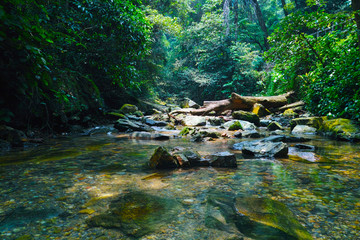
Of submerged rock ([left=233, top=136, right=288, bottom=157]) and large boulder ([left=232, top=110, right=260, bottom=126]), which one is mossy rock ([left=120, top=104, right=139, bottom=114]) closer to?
large boulder ([left=232, top=110, right=260, bottom=126])

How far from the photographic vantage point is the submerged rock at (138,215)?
1.25 metres

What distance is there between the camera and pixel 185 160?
9.37 ft

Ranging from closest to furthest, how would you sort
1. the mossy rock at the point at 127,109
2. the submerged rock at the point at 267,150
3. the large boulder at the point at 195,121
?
the submerged rock at the point at 267,150 < the large boulder at the point at 195,121 < the mossy rock at the point at 127,109

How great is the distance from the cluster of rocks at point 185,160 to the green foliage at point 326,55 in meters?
4.38

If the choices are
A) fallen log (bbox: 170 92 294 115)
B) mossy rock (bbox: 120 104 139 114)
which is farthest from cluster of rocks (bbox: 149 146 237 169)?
fallen log (bbox: 170 92 294 115)

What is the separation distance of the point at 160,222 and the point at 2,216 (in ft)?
3.59

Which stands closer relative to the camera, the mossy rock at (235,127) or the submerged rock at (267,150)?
the submerged rock at (267,150)

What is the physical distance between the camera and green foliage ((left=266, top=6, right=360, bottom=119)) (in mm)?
5469

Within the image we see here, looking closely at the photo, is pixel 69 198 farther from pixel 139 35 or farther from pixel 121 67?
pixel 139 35

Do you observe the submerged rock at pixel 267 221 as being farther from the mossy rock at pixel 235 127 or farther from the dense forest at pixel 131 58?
the mossy rock at pixel 235 127

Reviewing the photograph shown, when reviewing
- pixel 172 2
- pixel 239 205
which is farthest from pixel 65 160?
pixel 172 2

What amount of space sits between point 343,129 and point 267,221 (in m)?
5.32

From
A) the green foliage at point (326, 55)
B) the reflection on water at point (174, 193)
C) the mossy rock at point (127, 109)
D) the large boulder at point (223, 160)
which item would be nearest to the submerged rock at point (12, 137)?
the reflection on water at point (174, 193)

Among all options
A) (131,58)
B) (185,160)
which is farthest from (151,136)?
(185,160)
